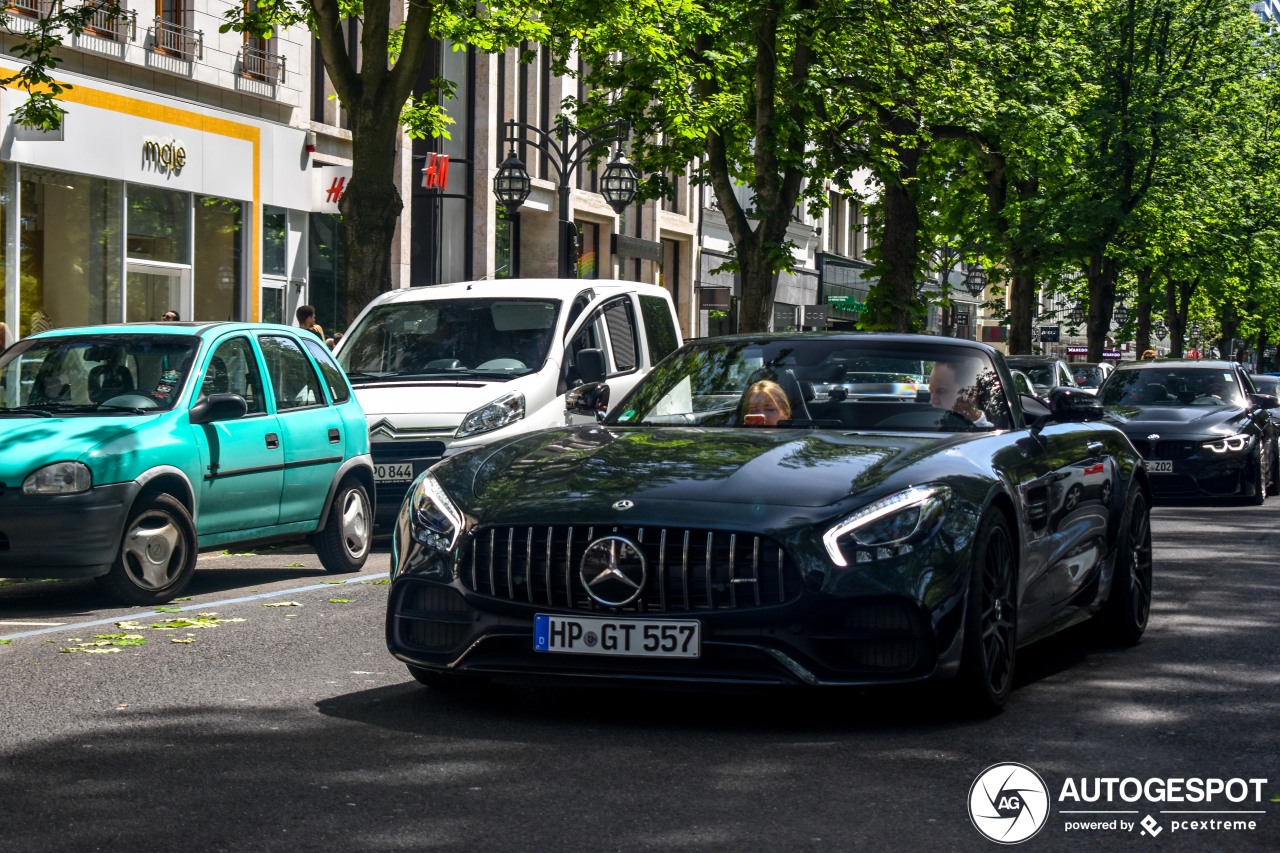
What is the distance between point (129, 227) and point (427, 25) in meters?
9.09

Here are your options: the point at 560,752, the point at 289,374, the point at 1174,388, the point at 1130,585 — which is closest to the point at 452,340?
the point at 289,374

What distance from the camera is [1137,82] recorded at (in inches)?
1601

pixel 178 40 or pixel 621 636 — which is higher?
pixel 178 40

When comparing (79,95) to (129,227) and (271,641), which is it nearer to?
(129,227)

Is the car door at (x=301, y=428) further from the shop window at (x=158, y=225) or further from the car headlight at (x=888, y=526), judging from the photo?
the shop window at (x=158, y=225)

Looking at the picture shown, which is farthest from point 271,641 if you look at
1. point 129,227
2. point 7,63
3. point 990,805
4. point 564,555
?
point 129,227

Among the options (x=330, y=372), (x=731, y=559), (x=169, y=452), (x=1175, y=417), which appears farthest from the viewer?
(x=1175, y=417)

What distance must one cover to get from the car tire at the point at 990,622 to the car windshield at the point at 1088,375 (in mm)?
25897

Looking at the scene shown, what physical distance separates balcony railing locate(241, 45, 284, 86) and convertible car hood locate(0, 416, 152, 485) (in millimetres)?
20048

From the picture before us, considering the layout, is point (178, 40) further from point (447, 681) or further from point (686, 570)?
point (686, 570)

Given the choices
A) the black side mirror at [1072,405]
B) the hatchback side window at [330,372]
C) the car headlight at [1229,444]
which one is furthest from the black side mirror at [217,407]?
the car headlight at [1229,444]

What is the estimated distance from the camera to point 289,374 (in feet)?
41.1

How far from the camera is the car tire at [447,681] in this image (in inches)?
276

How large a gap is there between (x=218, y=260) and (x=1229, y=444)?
16.0 m
